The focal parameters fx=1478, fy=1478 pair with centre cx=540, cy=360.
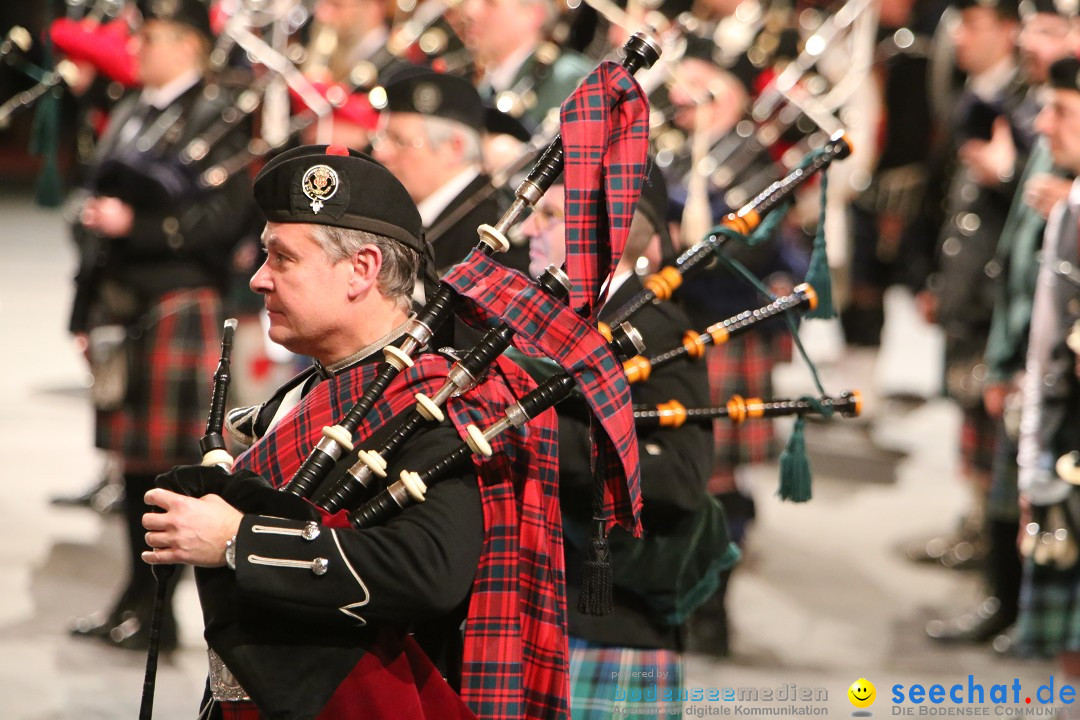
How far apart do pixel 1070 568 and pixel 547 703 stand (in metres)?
1.91

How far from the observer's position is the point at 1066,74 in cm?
369

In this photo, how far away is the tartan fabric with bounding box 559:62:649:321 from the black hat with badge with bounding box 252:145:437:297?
0.93 feet

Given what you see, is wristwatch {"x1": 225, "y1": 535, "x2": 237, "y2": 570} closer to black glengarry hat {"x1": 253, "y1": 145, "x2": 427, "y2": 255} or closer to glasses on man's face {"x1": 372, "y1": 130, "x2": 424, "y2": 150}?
black glengarry hat {"x1": 253, "y1": 145, "x2": 427, "y2": 255}

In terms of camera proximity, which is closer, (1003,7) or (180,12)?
(180,12)

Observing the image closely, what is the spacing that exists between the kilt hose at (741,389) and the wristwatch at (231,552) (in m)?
3.06

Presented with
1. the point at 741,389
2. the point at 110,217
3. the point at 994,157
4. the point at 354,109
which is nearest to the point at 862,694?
the point at 741,389

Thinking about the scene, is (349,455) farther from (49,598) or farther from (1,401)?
(1,401)

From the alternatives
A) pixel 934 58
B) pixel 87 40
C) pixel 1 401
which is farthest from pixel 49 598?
pixel 934 58

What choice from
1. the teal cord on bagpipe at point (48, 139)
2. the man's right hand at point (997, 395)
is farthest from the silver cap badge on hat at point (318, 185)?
the man's right hand at point (997, 395)

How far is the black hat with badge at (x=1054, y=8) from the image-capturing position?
187 inches

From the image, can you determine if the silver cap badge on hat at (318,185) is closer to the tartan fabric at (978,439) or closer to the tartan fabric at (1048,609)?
the tartan fabric at (1048,609)

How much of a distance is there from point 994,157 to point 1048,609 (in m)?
1.88

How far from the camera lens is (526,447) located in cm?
201

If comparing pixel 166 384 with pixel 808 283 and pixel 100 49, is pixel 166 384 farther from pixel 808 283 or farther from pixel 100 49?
pixel 808 283
